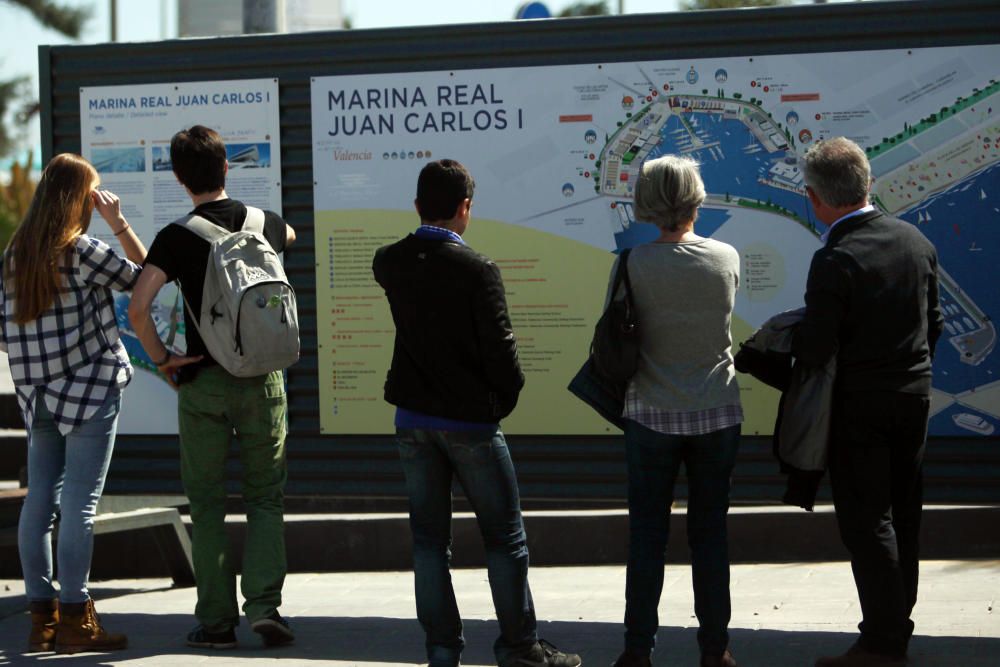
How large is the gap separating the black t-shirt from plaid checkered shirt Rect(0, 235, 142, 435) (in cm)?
22

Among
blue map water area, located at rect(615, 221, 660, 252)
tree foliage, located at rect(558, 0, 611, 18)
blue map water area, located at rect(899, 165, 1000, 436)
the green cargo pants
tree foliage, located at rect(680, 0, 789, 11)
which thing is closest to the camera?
the green cargo pants

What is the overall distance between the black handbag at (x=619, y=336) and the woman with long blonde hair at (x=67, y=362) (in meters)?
1.92

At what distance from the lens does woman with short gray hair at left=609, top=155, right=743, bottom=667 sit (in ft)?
15.9

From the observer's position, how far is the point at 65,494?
18.6 feet

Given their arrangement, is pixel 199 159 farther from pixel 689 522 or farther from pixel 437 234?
pixel 689 522

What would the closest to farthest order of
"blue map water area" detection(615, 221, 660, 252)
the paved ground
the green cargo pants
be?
the paved ground < the green cargo pants < "blue map water area" detection(615, 221, 660, 252)

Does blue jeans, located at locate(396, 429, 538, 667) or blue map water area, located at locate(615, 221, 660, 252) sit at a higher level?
blue map water area, located at locate(615, 221, 660, 252)

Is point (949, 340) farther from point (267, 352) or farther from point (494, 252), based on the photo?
point (267, 352)

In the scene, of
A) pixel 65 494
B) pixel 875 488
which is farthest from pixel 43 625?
pixel 875 488

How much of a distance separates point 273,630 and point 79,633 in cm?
74

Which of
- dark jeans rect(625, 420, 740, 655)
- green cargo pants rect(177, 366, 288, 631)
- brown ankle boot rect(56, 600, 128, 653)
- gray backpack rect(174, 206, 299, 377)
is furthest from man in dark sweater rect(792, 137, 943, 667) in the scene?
brown ankle boot rect(56, 600, 128, 653)

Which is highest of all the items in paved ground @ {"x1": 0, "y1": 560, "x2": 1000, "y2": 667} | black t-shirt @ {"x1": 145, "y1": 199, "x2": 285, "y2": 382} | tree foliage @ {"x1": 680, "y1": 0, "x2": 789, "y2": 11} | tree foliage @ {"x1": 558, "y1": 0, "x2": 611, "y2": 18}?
tree foliage @ {"x1": 558, "y1": 0, "x2": 611, "y2": 18}

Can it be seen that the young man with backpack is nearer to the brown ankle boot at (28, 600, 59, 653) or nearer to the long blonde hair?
the long blonde hair

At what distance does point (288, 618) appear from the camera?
6324mm
